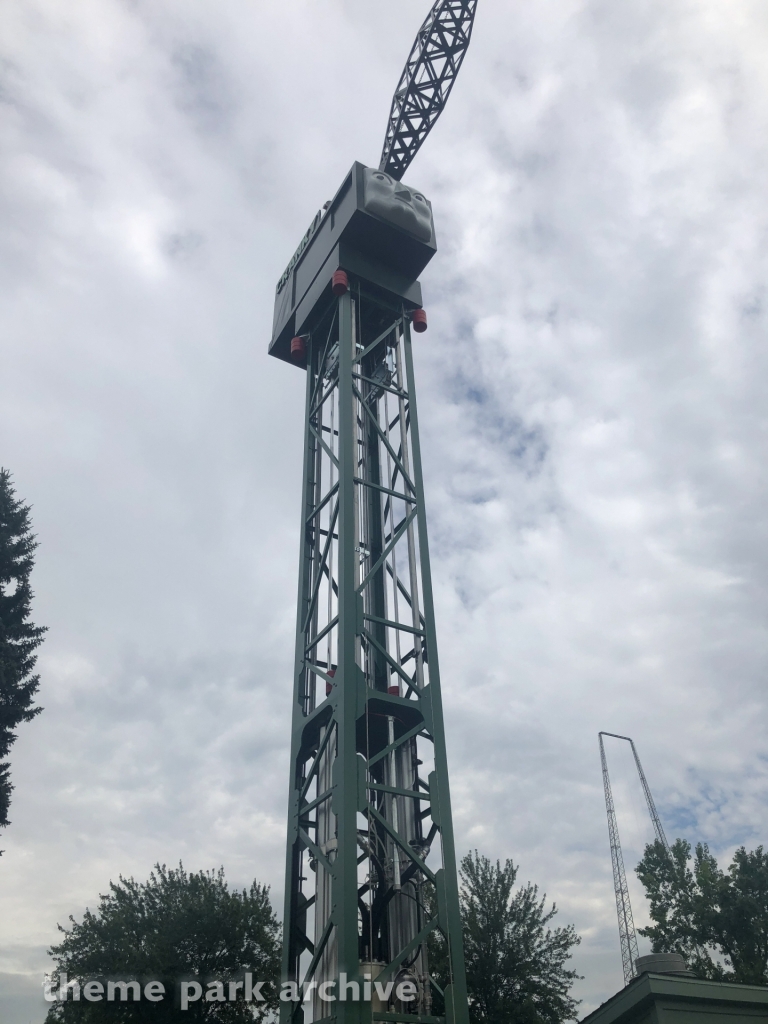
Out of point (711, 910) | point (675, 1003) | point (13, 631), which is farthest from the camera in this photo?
Result: point (711, 910)

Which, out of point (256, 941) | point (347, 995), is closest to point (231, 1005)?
point (256, 941)

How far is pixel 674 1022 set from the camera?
12.8 m

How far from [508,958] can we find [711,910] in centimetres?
1885

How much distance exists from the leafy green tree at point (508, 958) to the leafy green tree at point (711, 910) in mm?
15165

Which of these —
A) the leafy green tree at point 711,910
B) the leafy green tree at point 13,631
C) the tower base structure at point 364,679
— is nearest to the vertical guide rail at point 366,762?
the tower base structure at point 364,679

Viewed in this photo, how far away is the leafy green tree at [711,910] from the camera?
36094mm

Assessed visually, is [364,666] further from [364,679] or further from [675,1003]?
[675,1003]

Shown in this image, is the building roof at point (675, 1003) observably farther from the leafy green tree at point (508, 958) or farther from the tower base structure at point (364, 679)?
the leafy green tree at point (508, 958)

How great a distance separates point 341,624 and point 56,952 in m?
18.7

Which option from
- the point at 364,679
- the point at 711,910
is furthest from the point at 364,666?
the point at 711,910

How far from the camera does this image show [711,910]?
1491 inches

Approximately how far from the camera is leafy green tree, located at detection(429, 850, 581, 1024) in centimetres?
2325

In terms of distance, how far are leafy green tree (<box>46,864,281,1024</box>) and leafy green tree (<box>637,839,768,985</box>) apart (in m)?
21.9

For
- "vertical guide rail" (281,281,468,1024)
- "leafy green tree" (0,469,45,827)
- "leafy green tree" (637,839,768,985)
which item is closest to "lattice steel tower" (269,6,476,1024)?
"vertical guide rail" (281,281,468,1024)
